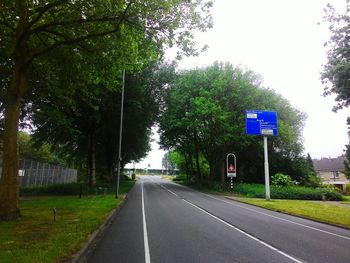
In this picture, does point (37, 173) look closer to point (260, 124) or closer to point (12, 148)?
point (260, 124)

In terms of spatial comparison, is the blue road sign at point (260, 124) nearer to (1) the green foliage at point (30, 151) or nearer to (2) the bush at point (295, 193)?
(2) the bush at point (295, 193)

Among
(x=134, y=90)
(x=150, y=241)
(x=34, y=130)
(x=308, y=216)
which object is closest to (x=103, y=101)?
(x=134, y=90)

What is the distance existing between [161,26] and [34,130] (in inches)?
890

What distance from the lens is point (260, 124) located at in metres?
32.2

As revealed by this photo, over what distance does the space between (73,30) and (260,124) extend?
20.0 metres

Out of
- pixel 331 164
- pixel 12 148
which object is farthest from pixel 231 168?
pixel 331 164

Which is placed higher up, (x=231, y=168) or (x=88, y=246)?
(x=231, y=168)

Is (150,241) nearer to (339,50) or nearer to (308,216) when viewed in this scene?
(308,216)

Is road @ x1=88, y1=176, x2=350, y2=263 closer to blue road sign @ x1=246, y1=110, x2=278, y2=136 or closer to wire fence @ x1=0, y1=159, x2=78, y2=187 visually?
wire fence @ x1=0, y1=159, x2=78, y2=187

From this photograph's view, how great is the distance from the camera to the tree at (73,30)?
45.6ft

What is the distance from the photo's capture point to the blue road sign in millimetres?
32156

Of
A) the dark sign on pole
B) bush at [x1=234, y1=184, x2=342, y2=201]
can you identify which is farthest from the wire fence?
bush at [x1=234, y1=184, x2=342, y2=201]

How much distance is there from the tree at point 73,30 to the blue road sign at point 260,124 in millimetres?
16966

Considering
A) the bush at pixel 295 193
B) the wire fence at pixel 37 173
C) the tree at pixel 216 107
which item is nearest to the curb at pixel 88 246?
the wire fence at pixel 37 173
